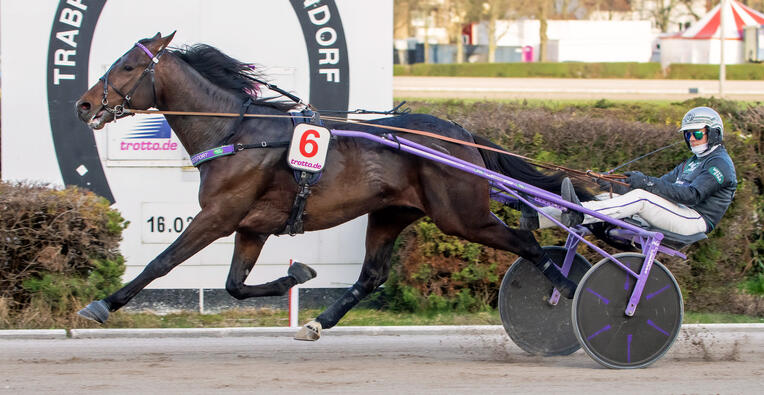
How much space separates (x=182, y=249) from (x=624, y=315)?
2641mm

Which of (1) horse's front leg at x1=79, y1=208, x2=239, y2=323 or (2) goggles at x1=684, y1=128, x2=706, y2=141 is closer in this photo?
(1) horse's front leg at x1=79, y1=208, x2=239, y2=323

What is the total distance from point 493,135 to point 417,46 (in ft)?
150

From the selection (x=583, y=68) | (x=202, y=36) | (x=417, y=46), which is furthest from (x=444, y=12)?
(x=202, y=36)

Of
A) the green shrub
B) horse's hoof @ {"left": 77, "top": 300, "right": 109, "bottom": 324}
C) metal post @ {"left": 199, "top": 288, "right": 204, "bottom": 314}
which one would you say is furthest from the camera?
metal post @ {"left": 199, "top": 288, "right": 204, "bottom": 314}

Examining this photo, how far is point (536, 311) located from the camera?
6.10 meters

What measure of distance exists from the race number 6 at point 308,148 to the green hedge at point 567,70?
31.5 meters

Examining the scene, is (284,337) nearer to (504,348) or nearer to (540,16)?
(504,348)

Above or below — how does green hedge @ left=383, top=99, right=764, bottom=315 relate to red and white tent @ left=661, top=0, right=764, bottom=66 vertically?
below

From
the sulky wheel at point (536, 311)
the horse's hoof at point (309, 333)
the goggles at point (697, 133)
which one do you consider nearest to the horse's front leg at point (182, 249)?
the horse's hoof at point (309, 333)

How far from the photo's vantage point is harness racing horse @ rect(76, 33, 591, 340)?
18.4 ft

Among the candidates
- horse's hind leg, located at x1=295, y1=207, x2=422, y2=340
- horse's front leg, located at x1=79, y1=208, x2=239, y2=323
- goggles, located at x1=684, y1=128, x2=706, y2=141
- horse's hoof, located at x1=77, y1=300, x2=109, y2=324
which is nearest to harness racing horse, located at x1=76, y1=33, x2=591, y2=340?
horse's front leg, located at x1=79, y1=208, x2=239, y2=323

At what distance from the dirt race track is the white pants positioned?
0.85 metres

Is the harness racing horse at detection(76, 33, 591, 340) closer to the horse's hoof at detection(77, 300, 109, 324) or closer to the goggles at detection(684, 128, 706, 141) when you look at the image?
the horse's hoof at detection(77, 300, 109, 324)

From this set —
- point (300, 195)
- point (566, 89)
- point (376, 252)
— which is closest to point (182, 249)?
point (300, 195)
